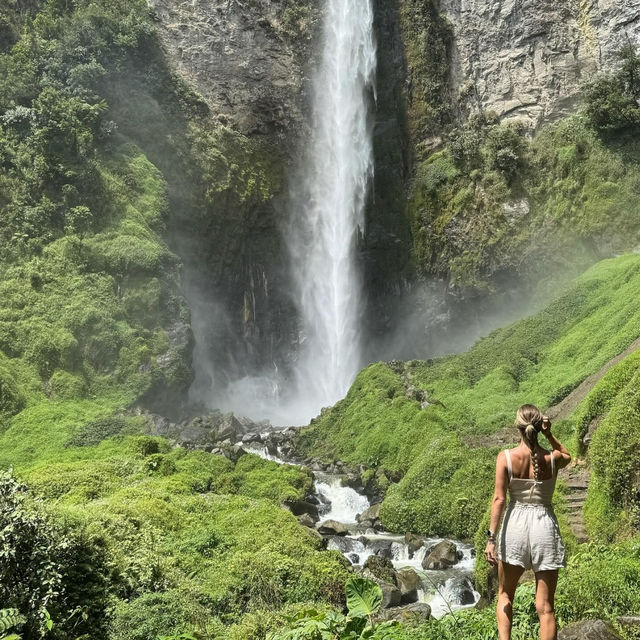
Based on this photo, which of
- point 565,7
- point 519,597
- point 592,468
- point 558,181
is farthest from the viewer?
point 565,7

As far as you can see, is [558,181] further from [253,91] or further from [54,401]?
[54,401]

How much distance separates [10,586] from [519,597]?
573cm

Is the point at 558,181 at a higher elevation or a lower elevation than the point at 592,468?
higher

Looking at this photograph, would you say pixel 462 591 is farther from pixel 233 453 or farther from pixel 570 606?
pixel 233 453

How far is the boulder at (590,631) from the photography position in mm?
5512

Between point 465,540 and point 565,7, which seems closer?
point 465,540

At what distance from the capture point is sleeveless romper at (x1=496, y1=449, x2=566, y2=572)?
5082mm

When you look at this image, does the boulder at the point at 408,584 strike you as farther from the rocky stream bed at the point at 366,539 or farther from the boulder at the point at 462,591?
the boulder at the point at 462,591

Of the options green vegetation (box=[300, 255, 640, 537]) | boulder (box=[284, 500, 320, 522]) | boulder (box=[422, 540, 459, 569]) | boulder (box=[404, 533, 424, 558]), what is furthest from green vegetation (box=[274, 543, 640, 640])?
boulder (box=[284, 500, 320, 522])

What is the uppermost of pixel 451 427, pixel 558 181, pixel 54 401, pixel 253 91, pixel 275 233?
pixel 253 91

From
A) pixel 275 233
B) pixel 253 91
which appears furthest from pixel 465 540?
pixel 253 91

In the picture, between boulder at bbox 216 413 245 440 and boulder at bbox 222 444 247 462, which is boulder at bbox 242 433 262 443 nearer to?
boulder at bbox 216 413 245 440

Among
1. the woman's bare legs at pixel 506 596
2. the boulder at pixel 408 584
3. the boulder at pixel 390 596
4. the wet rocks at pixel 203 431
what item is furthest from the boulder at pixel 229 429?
Result: the woman's bare legs at pixel 506 596

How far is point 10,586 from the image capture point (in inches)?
285
